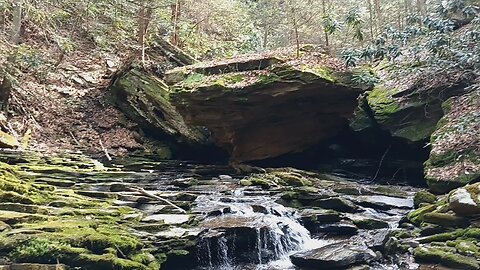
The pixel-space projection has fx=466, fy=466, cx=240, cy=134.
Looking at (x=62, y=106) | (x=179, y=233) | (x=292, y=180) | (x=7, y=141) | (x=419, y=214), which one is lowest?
(x=419, y=214)

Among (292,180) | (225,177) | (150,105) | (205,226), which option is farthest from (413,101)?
(150,105)

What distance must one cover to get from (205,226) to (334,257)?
6.10ft

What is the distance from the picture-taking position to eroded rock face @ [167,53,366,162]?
38.8 ft

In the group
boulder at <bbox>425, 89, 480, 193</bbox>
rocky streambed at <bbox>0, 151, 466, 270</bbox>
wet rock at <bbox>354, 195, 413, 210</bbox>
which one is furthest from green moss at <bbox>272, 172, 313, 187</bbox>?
boulder at <bbox>425, 89, 480, 193</bbox>

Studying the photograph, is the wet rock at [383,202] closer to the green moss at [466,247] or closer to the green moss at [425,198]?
the green moss at [425,198]

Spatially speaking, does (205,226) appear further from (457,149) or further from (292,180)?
(457,149)

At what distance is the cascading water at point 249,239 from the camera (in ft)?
21.2

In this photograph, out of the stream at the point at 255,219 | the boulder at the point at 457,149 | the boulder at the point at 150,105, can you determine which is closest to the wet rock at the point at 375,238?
the stream at the point at 255,219

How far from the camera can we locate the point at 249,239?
6770mm

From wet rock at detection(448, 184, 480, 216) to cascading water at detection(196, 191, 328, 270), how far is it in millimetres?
2013

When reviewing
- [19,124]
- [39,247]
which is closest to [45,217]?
[39,247]

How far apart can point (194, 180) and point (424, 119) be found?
6170mm

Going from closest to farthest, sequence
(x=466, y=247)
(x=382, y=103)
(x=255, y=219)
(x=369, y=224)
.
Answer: (x=466, y=247) < (x=255, y=219) < (x=369, y=224) < (x=382, y=103)

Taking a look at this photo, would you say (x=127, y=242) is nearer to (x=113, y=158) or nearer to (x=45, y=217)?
(x=45, y=217)
